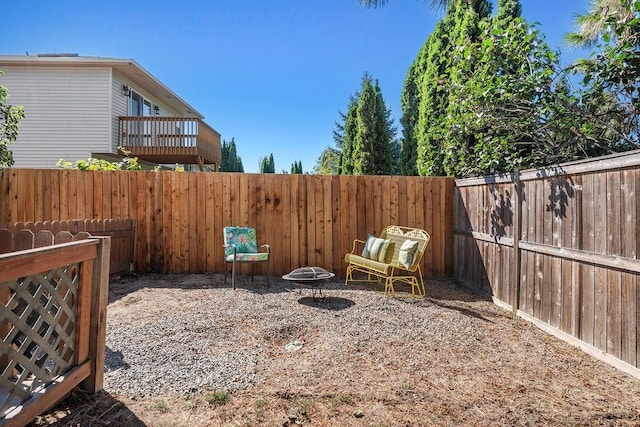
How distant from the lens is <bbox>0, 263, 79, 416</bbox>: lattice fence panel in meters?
1.57

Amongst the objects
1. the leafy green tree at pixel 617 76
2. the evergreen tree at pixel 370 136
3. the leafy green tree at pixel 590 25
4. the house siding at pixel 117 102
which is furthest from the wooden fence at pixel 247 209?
the evergreen tree at pixel 370 136

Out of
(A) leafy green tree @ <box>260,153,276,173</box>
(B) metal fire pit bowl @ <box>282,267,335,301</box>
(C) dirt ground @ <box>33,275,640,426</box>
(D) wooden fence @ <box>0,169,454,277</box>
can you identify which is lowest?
(C) dirt ground @ <box>33,275,640,426</box>

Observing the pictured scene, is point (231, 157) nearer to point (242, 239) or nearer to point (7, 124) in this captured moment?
point (7, 124)

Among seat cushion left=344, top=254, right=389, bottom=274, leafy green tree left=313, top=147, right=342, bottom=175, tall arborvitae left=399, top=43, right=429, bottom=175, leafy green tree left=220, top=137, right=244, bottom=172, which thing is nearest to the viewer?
seat cushion left=344, top=254, right=389, bottom=274

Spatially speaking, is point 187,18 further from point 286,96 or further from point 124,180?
point 286,96

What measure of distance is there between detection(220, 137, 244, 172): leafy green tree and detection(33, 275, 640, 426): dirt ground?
2393cm

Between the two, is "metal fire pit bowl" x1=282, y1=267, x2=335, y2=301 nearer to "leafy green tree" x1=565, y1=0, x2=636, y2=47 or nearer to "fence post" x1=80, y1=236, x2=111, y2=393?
"fence post" x1=80, y1=236, x2=111, y2=393

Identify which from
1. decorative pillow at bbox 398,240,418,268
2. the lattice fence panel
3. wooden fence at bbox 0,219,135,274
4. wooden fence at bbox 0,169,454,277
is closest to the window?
wooden fence at bbox 0,169,454,277

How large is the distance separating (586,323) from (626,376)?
0.50 metres

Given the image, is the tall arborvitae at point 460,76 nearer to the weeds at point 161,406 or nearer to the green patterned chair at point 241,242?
the green patterned chair at point 241,242

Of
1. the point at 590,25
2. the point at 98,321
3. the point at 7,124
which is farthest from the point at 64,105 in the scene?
the point at 590,25

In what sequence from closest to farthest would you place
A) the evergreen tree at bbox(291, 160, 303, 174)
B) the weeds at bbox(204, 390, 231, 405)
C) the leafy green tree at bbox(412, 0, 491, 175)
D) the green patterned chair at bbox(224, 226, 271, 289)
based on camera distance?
the weeds at bbox(204, 390, 231, 405)
the green patterned chair at bbox(224, 226, 271, 289)
the leafy green tree at bbox(412, 0, 491, 175)
the evergreen tree at bbox(291, 160, 303, 174)

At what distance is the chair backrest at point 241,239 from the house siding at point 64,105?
7654mm

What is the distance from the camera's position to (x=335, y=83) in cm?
1738
